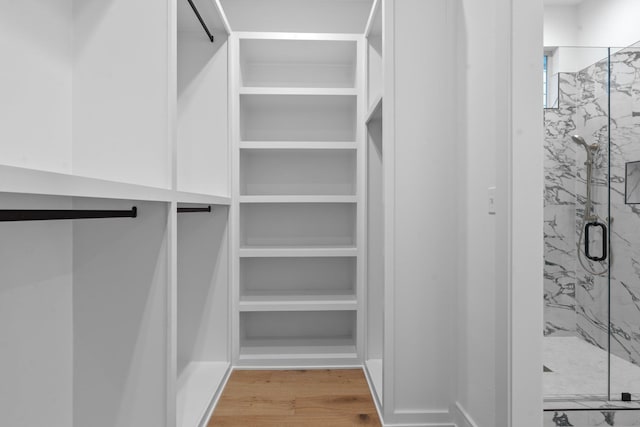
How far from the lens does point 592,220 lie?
288 cm

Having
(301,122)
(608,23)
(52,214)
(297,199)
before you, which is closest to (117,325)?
(52,214)

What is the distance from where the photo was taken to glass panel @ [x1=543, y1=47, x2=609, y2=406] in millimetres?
2771

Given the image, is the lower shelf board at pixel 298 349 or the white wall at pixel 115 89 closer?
the white wall at pixel 115 89

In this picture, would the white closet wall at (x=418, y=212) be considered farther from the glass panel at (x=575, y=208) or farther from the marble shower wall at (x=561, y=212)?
the marble shower wall at (x=561, y=212)

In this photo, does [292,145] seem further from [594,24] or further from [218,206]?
[594,24]

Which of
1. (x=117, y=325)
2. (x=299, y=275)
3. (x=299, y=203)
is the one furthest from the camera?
(x=299, y=275)

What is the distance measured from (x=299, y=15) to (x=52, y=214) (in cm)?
248

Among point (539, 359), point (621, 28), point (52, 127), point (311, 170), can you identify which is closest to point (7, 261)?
point (52, 127)

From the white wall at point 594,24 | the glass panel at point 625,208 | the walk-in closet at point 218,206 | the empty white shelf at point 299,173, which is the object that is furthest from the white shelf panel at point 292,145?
the white wall at point 594,24

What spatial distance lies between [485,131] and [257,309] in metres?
1.68

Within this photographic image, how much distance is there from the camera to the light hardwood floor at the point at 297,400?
1.91 meters

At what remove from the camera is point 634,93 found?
2.60m

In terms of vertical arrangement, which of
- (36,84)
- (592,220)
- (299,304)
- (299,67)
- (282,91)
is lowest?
(299,304)

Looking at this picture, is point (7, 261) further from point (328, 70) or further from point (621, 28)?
point (621, 28)
